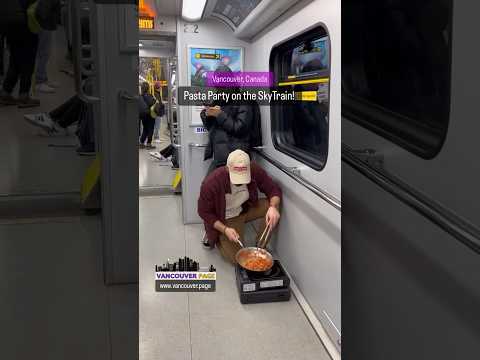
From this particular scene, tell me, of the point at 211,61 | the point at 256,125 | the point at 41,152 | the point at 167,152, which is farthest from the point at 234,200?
the point at 167,152

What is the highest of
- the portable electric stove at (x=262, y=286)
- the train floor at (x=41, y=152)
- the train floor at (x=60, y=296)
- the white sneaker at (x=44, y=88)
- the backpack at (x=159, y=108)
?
the backpack at (x=159, y=108)

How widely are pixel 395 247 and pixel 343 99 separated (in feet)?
1.04

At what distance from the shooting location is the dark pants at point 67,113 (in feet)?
1.30

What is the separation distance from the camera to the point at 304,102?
196 centimetres

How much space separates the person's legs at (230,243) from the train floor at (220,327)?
0.42 ft

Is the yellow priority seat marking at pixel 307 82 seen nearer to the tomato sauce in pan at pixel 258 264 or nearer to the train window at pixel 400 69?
the train window at pixel 400 69

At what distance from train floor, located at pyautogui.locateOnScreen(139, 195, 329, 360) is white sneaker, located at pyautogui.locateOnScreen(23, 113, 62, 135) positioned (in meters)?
1.09

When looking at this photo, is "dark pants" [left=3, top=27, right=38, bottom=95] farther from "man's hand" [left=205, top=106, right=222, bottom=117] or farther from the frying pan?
"man's hand" [left=205, top=106, right=222, bottom=117]

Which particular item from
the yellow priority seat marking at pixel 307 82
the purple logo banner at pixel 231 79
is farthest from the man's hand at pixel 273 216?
the purple logo banner at pixel 231 79

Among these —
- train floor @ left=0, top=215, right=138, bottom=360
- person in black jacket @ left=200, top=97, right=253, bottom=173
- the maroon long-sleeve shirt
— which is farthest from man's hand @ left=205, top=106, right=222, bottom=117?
train floor @ left=0, top=215, right=138, bottom=360

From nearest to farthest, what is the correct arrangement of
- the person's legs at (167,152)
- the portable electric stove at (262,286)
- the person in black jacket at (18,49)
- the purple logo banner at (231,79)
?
the person in black jacket at (18,49)
the portable electric stove at (262,286)
the purple logo banner at (231,79)
the person's legs at (167,152)

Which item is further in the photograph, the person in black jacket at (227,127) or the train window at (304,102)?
the person in black jacket at (227,127)

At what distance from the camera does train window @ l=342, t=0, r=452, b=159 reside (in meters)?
0.45

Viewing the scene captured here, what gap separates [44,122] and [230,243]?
7.27 ft
